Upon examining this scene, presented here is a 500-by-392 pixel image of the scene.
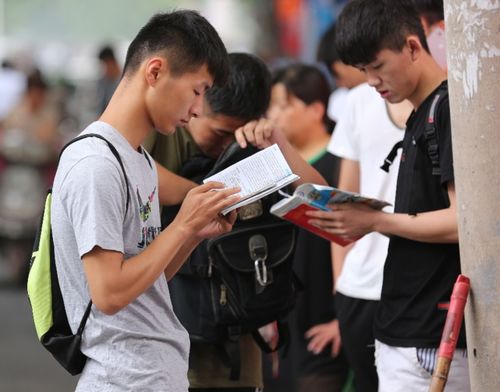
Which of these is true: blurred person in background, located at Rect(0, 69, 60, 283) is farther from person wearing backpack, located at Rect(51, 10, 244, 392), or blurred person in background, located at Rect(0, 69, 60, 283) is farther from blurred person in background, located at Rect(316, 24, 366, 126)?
person wearing backpack, located at Rect(51, 10, 244, 392)

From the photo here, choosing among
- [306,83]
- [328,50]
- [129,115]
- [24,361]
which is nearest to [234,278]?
[129,115]

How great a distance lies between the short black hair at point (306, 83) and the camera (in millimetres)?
5637

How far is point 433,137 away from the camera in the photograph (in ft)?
11.8

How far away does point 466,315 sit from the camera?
330cm

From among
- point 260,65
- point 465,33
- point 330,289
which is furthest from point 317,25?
point 465,33

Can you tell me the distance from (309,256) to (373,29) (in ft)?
5.86

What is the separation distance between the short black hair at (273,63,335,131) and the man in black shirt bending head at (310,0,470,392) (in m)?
1.77

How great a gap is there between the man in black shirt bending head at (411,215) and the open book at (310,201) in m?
0.04

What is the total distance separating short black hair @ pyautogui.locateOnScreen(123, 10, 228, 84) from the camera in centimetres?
322

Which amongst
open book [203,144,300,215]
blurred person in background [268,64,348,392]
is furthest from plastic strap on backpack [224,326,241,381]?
blurred person in background [268,64,348,392]

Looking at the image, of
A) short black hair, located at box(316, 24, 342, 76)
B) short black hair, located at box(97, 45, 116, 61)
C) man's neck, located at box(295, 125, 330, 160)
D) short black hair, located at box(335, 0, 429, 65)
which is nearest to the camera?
short black hair, located at box(335, 0, 429, 65)

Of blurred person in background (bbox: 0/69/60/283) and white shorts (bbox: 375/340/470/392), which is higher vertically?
blurred person in background (bbox: 0/69/60/283)

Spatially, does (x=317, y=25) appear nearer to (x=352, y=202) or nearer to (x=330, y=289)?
(x=330, y=289)

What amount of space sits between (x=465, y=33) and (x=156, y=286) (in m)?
1.12
